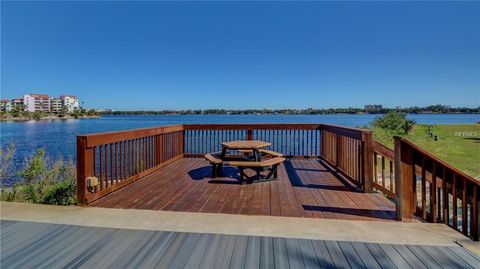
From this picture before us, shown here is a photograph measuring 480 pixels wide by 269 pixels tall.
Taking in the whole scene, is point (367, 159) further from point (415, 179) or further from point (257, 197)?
point (257, 197)

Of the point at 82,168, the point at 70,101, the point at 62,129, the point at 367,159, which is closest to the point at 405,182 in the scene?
the point at 367,159

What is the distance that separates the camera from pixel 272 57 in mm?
20719

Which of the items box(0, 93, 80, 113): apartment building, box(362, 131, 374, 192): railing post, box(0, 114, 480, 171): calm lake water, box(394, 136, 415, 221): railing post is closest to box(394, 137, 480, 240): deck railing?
box(394, 136, 415, 221): railing post

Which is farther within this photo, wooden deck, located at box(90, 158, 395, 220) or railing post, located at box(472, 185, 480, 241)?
wooden deck, located at box(90, 158, 395, 220)

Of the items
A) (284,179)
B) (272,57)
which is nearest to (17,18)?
(284,179)

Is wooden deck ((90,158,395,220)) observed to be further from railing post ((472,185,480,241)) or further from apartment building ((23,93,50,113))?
apartment building ((23,93,50,113))

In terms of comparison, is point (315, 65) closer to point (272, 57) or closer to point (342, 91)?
point (272, 57)

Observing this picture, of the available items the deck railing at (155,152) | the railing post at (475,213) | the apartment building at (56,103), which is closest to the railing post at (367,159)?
the deck railing at (155,152)

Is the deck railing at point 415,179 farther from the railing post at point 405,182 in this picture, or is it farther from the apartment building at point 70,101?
the apartment building at point 70,101

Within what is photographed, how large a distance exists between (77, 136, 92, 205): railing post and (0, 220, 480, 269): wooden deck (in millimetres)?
776

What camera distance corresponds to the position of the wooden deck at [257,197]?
3002mm

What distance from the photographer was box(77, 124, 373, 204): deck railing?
3221 millimetres

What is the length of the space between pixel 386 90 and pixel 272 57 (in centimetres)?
2269

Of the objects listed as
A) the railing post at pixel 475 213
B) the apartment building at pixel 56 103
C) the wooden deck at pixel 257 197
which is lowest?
the wooden deck at pixel 257 197
